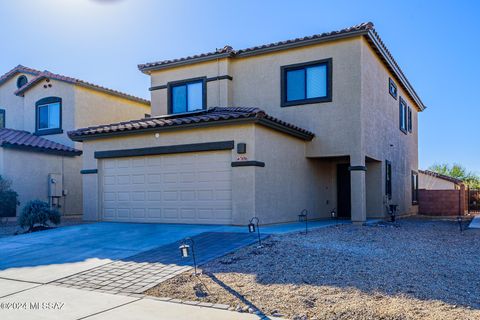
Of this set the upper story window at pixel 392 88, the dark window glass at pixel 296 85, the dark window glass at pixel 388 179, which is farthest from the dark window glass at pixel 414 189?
the dark window glass at pixel 296 85

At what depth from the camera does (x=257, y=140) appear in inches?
548

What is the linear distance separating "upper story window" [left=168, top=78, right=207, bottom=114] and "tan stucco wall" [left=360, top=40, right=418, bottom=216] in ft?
20.2

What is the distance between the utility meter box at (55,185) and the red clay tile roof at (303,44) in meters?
6.35

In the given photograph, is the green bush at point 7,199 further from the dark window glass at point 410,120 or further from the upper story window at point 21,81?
the dark window glass at point 410,120

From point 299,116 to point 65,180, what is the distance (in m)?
11.8

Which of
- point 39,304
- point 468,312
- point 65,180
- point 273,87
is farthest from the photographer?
point 65,180

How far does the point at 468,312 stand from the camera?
5.89 m

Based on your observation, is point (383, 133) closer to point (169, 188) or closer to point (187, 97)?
point (187, 97)

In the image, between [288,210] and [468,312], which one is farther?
[288,210]

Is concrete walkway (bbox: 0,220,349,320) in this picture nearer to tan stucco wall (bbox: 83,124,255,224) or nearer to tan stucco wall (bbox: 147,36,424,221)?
tan stucco wall (bbox: 83,124,255,224)

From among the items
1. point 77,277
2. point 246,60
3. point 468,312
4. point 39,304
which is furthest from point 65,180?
point 468,312

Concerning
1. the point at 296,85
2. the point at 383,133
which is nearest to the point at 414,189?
the point at 383,133

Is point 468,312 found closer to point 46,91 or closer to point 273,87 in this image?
point 273,87

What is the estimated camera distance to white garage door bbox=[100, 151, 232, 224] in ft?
46.8
